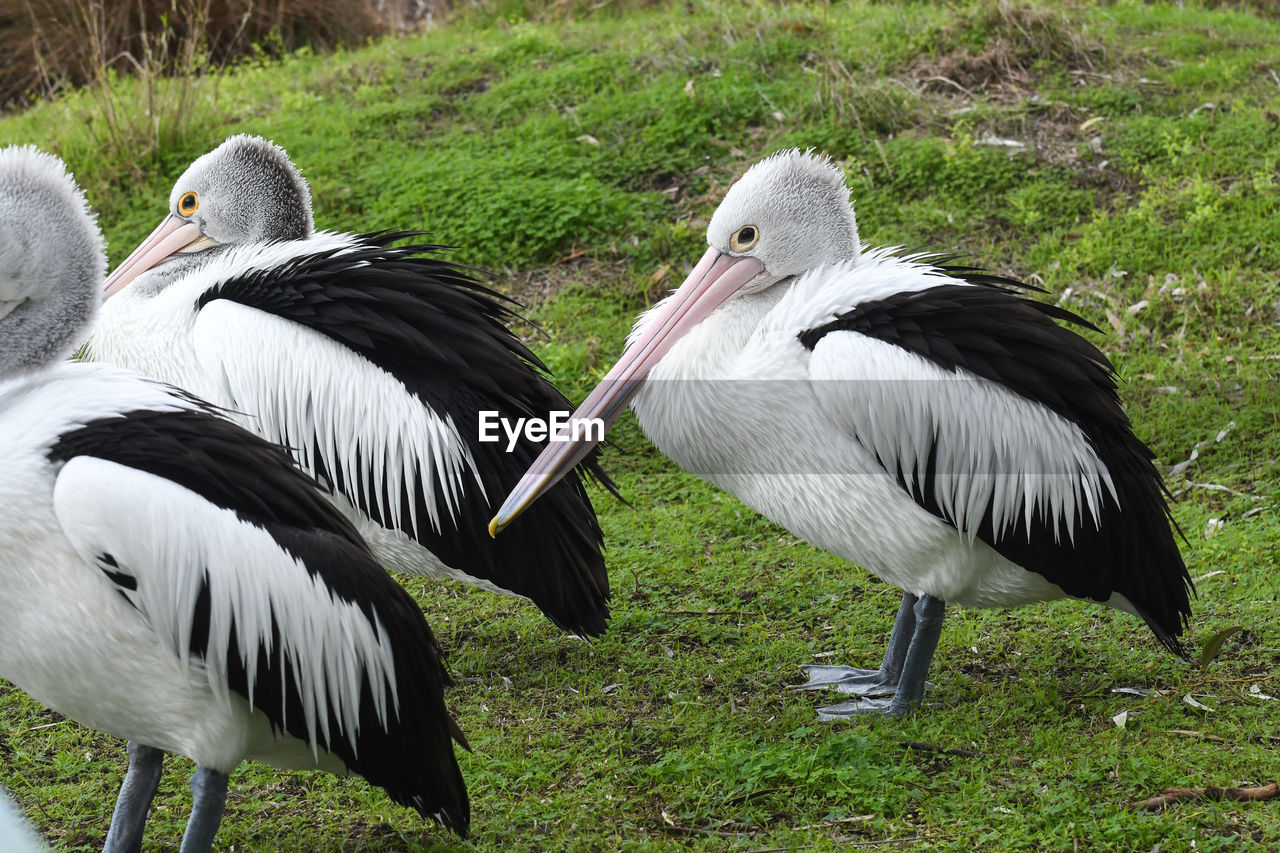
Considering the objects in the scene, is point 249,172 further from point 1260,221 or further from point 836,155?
point 1260,221

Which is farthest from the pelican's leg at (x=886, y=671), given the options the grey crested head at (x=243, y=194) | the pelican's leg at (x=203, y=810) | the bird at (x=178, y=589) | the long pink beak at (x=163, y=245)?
the long pink beak at (x=163, y=245)

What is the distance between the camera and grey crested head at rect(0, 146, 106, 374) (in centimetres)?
278

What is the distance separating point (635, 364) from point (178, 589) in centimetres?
157

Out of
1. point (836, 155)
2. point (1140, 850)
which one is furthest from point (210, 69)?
point (1140, 850)

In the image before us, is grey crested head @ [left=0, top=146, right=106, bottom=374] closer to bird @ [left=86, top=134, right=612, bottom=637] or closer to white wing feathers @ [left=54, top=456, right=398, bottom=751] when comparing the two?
white wing feathers @ [left=54, top=456, right=398, bottom=751]

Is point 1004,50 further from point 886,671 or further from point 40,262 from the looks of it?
point 40,262

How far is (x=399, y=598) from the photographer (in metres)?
2.72

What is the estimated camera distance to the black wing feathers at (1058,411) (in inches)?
132

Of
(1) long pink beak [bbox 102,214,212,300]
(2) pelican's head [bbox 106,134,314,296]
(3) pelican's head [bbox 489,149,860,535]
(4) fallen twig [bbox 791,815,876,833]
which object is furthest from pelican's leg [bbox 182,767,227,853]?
(1) long pink beak [bbox 102,214,212,300]

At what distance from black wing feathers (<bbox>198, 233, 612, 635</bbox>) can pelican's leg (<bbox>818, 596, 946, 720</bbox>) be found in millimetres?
754

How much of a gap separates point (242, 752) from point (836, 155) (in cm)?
472

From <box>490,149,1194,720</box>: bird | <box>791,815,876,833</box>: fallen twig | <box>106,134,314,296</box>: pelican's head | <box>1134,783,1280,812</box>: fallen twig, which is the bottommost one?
<box>791,815,876,833</box>: fallen twig

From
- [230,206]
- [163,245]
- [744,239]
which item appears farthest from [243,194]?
[744,239]

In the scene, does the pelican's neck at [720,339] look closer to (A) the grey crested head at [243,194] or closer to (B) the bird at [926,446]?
(B) the bird at [926,446]
